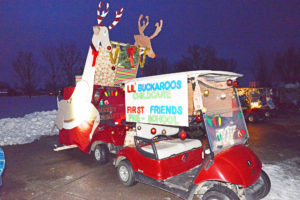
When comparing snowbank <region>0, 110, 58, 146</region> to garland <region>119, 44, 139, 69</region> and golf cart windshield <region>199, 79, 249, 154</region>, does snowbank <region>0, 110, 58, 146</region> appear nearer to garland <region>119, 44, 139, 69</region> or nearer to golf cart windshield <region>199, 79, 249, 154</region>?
garland <region>119, 44, 139, 69</region>

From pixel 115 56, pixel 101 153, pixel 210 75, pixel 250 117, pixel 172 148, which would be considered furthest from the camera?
pixel 250 117

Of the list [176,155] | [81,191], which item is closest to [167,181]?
[176,155]

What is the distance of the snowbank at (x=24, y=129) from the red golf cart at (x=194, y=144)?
7.51m

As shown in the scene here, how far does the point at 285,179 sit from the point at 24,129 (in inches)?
477

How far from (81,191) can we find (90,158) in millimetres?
2517

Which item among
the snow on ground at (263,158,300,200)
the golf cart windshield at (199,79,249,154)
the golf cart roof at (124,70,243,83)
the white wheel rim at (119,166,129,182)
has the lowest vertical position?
the snow on ground at (263,158,300,200)

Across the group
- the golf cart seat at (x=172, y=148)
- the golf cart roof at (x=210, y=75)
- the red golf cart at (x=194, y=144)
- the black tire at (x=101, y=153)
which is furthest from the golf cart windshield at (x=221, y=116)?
the black tire at (x=101, y=153)

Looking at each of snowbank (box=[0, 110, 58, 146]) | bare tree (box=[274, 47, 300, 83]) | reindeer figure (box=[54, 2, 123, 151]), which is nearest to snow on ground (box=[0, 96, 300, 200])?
snowbank (box=[0, 110, 58, 146])

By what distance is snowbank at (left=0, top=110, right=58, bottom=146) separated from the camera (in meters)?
9.79

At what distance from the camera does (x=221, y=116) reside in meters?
3.72

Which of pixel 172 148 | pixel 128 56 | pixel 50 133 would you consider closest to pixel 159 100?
pixel 172 148

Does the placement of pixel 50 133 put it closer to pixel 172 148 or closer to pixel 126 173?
pixel 126 173

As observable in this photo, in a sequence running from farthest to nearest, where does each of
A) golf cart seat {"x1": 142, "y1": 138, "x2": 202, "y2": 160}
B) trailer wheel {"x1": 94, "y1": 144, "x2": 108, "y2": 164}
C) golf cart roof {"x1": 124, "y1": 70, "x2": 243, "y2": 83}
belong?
trailer wheel {"x1": 94, "y1": 144, "x2": 108, "y2": 164}, golf cart seat {"x1": 142, "y1": 138, "x2": 202, "y2": 160}, golf cart roof {"x1": 124, "y1": 70, "x2": 243, "y2": 83}

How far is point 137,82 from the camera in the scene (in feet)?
13.9
